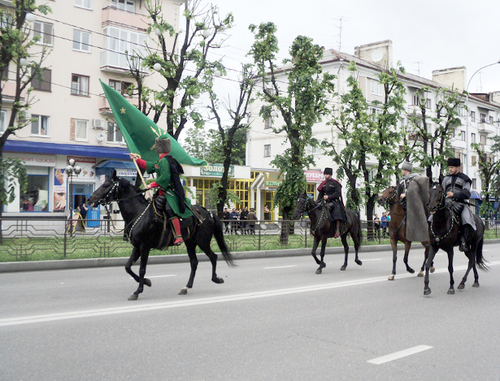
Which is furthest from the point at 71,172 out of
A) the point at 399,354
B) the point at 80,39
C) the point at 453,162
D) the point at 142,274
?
the point at 399,354

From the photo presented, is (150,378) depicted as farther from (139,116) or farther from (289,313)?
(139,116)

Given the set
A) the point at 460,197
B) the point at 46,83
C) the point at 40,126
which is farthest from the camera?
the point at 46,83

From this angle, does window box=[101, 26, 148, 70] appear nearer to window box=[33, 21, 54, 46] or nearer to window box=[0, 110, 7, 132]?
window box=[33, 21, 54, 46]

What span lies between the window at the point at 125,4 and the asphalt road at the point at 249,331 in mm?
32547

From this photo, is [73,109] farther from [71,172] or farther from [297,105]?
[297,105]

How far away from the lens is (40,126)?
36125mm

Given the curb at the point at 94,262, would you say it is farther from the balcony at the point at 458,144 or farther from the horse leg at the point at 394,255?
the balcony at the point at 458,144

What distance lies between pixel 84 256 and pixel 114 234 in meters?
1.02

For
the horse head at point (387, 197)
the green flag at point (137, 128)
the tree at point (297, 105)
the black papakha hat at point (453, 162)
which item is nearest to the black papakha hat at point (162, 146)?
the green flag at point (137, 128)

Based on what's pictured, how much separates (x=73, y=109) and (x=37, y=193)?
6.09m

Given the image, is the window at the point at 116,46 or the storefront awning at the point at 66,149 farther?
the window at the point at 116,46

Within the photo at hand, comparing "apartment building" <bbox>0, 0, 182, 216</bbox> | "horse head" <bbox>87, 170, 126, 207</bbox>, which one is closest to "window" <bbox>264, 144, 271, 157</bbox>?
"apartment building" <bbox>0, 0, 182, 216</bbox>

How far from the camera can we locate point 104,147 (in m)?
38.4

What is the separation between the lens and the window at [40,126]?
35750mm
